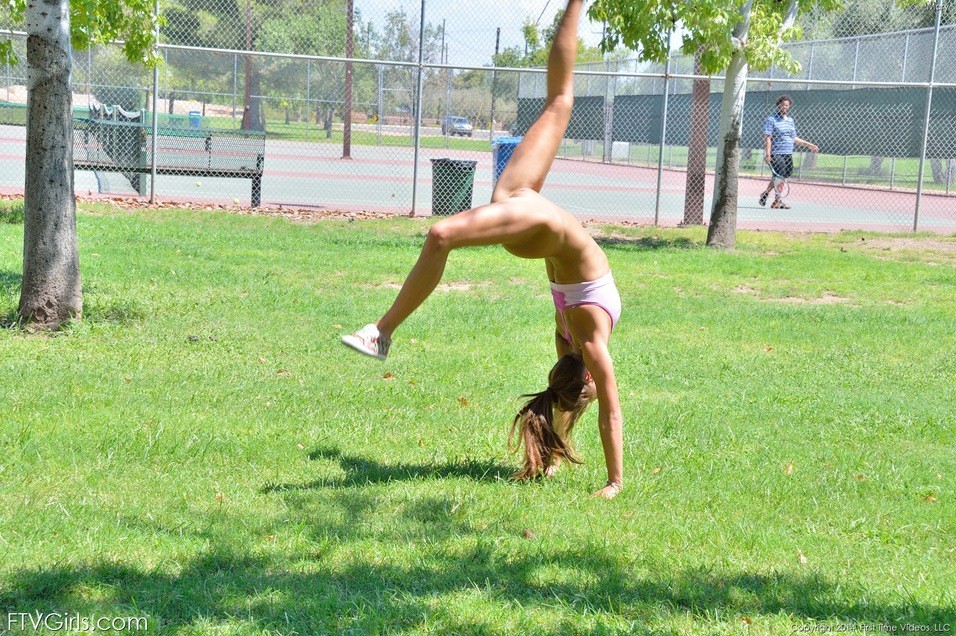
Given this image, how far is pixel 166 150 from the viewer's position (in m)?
15.4

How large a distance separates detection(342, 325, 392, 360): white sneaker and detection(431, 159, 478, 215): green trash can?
474 inches

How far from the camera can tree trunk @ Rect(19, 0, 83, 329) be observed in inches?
284

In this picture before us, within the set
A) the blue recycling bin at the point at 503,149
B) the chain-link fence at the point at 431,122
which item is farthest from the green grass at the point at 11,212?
the blue recycling bin at the point at 503,149

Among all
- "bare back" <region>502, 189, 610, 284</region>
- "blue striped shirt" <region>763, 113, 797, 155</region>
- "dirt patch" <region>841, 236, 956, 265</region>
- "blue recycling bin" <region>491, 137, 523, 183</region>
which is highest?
"blue striped shirt" <region>763, 113, 797, 155</region>

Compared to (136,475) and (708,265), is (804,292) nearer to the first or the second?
(708,265)

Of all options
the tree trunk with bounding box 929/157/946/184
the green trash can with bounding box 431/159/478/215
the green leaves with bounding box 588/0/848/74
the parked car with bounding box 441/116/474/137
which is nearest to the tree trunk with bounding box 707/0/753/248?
the green leaves with bounding box 588/0/848/74

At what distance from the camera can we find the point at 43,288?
723 centimetres

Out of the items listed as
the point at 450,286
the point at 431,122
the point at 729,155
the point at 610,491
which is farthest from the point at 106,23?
the point at 431,122

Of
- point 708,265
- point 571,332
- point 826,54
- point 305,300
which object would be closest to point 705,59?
point 708,265

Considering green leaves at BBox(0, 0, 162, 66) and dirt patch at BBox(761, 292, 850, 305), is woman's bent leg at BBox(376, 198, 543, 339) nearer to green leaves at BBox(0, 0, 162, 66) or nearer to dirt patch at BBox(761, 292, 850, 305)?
green leaves at BBox(0, 0, 162, 66)

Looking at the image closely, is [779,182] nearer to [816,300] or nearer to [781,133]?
[781,133]

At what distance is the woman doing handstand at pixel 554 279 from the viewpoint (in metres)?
4.05

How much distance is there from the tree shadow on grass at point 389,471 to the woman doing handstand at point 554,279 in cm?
24

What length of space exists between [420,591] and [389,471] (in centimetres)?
137
